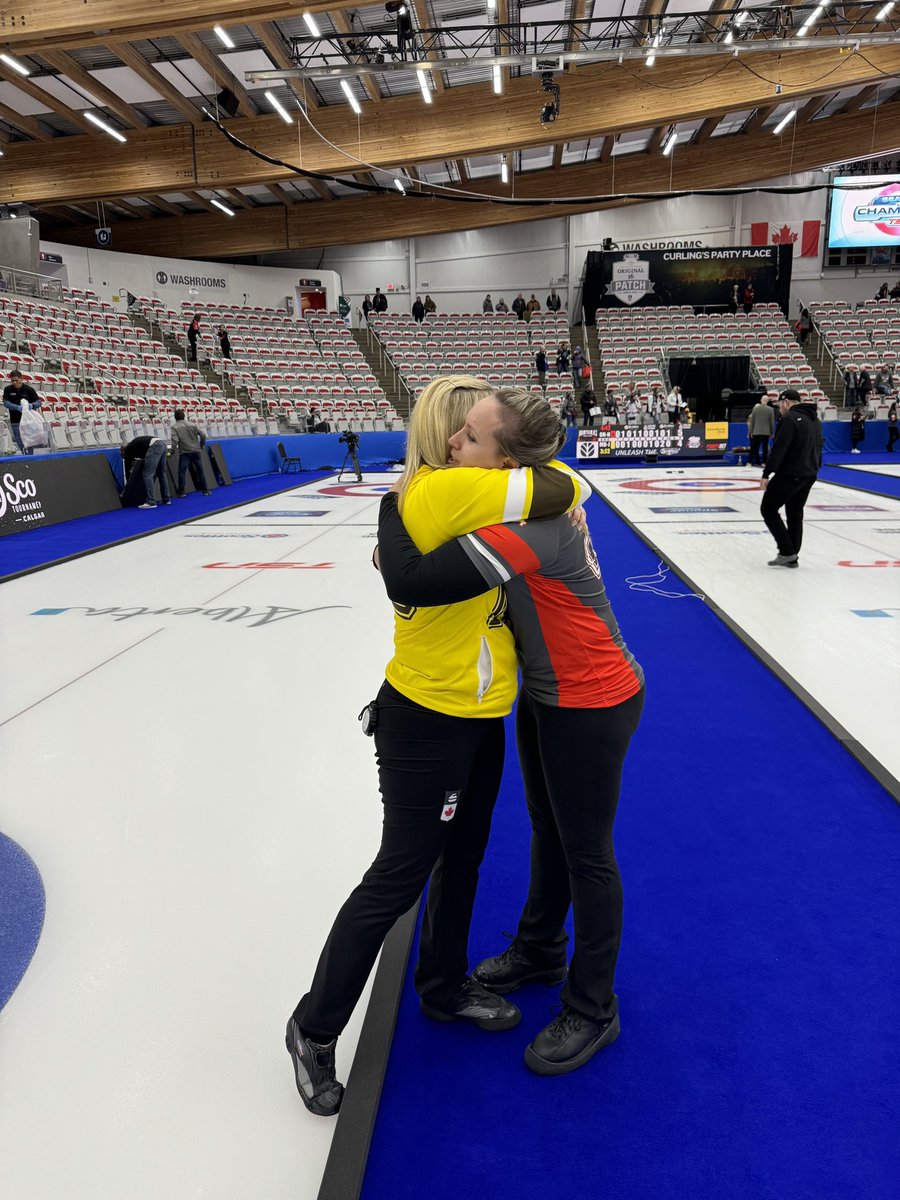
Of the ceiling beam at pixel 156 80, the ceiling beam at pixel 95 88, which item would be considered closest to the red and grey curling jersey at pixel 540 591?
the ceiling beam at pixel 156 80

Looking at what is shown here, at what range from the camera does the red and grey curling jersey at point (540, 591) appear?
1.39 metres

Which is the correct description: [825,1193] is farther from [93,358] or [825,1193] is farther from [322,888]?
[93,358]

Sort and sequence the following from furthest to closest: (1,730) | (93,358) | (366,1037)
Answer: (93,358), (1,730), (366,1037)

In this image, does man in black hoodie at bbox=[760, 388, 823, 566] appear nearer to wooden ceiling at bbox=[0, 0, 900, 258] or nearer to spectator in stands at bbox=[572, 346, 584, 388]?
wooden ceiling at bbox=[0, 0, 900, 258]

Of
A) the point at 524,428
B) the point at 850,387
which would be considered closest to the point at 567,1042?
the point at 524,428

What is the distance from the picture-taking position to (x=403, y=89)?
62.7 feet

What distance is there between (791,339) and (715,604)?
84.7 feet

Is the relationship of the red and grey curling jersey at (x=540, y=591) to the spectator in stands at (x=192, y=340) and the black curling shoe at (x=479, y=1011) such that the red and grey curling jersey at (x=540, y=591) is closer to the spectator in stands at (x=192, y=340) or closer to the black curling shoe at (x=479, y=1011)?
the black curling shoe at (x=479, y=1011)

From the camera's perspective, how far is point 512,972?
6.46 feet

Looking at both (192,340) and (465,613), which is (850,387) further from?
(465,613)

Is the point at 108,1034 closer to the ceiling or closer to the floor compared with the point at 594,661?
closer to the floor

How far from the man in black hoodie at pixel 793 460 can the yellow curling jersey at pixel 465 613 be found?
17.2 ft

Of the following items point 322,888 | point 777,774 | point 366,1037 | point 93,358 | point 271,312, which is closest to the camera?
point 366,1037

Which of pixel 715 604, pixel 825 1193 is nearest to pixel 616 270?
pixel 715 604
